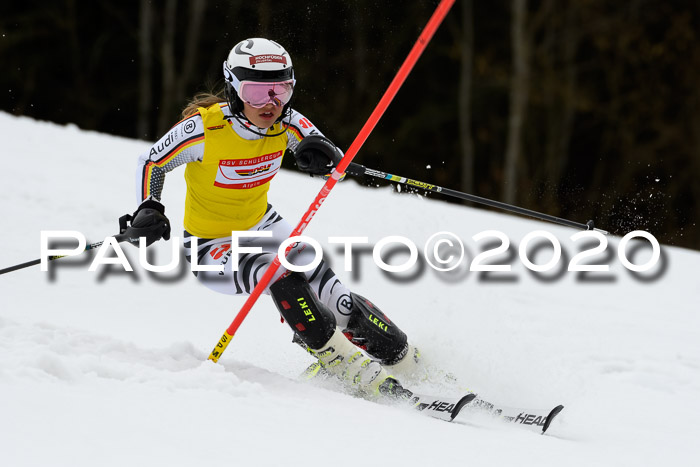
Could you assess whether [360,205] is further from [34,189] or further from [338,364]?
[338,364]

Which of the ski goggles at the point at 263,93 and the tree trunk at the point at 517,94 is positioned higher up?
the ski goggles at the point at 263,93

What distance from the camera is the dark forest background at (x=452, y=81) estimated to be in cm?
1591

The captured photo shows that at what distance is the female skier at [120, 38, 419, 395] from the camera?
3.54 meters

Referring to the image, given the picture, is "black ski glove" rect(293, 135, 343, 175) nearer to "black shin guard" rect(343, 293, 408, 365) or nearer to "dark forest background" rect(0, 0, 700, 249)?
"black shin guard" rect(343, 293, 408, 365)

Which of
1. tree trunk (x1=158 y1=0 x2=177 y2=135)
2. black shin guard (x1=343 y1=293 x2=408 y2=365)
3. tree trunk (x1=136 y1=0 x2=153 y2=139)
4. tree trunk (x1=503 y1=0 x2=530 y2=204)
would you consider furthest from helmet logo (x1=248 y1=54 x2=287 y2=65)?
tree trunk (x1=136 y1=0 x2=153 y2=139)

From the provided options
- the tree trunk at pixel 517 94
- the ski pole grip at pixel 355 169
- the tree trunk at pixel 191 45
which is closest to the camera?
the ski pole grip at pixel 355 169

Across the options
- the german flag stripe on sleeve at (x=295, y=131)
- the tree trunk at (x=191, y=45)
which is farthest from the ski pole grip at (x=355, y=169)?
the tree trunk at (x=191, y=45)

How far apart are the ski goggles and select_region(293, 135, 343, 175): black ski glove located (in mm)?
246

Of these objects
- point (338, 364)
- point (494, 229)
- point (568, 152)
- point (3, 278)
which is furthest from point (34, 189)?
point (568, 152)

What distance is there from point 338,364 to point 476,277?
2.88 m

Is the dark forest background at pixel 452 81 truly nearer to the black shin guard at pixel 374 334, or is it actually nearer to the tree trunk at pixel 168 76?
the tree trunk at pixel 168 76

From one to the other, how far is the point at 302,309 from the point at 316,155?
0.76 metres

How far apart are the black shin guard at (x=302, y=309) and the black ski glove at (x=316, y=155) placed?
22.5 inches

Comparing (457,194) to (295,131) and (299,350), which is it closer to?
(295,131)
